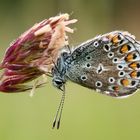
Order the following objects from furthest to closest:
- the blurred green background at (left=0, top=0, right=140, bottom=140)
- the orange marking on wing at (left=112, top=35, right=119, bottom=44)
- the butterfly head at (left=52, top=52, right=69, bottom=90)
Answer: the blurred green background at (left=0, top=0, right=140, bottom=140) → the butterfly head at (left=52, top=52, right=69, bottom=90) → the orange marking on wing at (left=112, top=35, right=119, bottom=44)

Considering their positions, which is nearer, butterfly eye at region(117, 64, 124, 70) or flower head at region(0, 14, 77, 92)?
flower head at region(0, 14, 77, 92)

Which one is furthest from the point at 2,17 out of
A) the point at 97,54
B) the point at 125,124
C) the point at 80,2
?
the point at 97,54

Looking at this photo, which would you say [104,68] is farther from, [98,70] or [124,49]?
[124,49]

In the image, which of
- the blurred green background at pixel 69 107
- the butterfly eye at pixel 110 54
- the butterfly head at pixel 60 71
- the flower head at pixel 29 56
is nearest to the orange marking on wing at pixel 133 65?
the butterfly eye at pixel 110 54

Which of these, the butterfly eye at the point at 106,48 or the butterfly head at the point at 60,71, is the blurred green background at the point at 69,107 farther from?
the butterfly eye at the point at 106,48

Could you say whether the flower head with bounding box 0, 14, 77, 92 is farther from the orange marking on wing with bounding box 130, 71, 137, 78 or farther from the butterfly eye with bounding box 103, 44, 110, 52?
the orange marking on wing with bounding box 130, 71, 137, 78

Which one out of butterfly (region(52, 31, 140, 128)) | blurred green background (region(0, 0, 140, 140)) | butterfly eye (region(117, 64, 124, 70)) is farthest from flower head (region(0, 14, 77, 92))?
blurred green background (region(0, 0, 140, 140))

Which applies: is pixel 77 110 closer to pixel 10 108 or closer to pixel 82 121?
pixel 82 121
